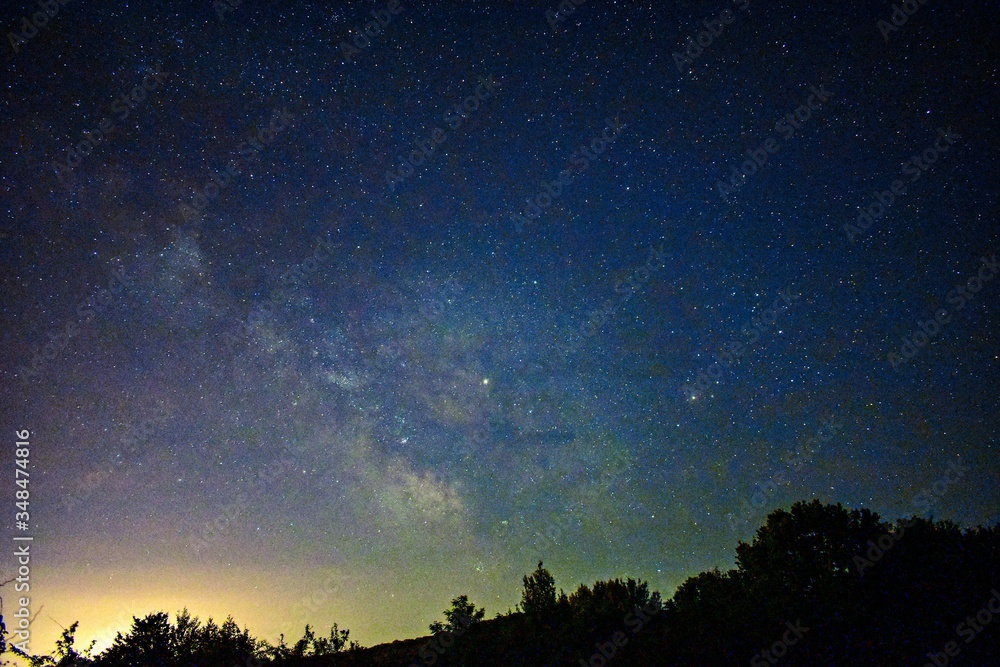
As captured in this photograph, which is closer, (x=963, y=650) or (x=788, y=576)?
(x=963, y=650)

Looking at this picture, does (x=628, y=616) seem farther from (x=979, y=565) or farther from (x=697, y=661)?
(x=979, y=565)

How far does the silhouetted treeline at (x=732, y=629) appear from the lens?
14031 mm

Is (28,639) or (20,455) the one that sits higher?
(20,455)

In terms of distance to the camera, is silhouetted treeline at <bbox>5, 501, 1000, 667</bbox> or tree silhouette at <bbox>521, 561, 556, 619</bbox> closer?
silhouetted treeline at <bbox>5, 501, 1000, 667</bbox>

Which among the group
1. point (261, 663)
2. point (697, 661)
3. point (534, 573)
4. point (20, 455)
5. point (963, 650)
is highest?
point (20, 455)

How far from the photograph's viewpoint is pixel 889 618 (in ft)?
55.6

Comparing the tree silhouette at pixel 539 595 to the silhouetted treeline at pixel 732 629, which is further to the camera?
the tree silhouette at pixel 539 595

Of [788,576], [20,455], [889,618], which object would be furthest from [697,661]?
[20,455]

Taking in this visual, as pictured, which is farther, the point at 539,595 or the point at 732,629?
the point at 539,595

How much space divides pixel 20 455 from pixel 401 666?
13.9 m

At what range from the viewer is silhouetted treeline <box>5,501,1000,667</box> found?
552 inches

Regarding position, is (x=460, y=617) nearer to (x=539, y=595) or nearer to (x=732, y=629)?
(x=539, y=595)

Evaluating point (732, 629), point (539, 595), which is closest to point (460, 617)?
point (539, 595)

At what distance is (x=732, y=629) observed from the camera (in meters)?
14.9
